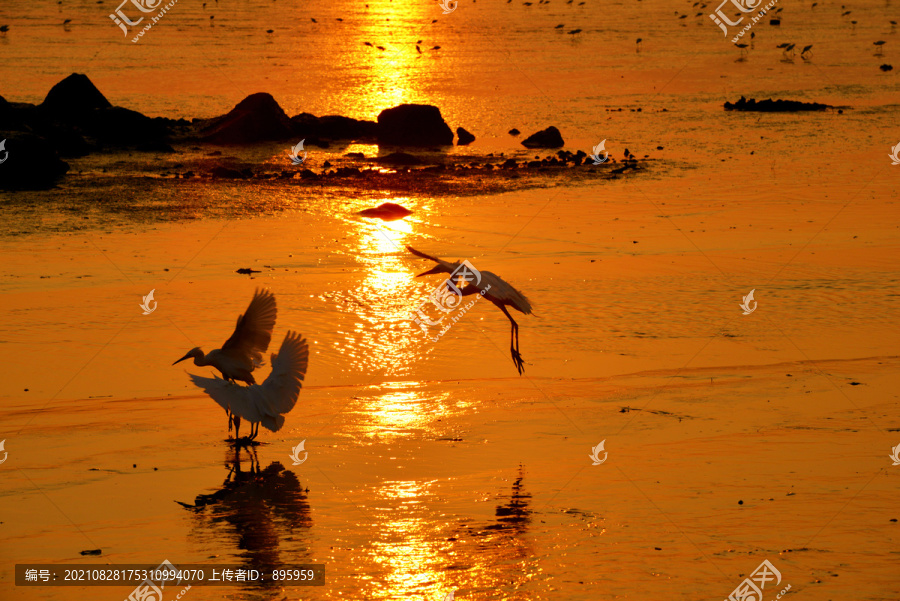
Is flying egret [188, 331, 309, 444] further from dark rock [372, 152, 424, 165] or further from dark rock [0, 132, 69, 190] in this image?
dark rock [372, 152, 424, 165]

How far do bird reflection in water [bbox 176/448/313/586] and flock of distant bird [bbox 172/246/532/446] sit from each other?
0.43 metres

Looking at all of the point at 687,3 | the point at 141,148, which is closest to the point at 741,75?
the point at 141,148

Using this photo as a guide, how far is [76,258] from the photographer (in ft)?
48.9

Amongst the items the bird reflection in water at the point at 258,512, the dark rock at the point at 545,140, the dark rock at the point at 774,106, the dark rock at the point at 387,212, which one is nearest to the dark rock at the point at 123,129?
the dark rock at the point at 387,212

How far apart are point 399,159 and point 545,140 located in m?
3.88

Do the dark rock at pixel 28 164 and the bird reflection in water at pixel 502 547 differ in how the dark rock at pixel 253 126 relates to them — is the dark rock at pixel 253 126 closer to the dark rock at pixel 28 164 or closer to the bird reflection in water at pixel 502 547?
the dark rock at pixel 28 164

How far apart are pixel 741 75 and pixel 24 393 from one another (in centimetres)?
3575

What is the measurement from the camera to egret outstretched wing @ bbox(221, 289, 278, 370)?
9.12 metres

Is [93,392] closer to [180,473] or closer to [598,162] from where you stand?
[180,473]

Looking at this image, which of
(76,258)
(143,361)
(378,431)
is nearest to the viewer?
(378,431)

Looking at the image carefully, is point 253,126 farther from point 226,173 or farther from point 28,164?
point 28,164

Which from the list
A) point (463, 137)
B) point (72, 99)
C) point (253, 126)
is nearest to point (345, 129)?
point (253, 126)

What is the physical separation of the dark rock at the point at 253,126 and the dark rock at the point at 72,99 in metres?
3.10

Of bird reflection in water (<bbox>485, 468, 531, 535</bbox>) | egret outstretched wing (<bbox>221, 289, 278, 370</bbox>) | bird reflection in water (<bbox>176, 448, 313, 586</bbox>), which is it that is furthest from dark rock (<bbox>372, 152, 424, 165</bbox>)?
bird reflection in water (<bbox>485, 468, 531, 535</bbox>)
